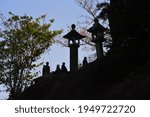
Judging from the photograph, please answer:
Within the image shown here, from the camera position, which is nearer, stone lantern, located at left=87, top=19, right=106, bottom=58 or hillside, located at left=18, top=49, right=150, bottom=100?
hillside, located at left=18, top=49, right=150, bottom=100

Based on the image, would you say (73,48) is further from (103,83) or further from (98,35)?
(103,83)

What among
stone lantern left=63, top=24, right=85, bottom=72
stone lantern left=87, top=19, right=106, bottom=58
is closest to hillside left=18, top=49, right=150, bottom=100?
stone lantern left=63, top=24, right=85, bottom=72

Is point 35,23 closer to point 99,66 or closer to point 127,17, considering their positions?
point 99,66

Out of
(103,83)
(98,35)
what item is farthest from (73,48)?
(103,83)

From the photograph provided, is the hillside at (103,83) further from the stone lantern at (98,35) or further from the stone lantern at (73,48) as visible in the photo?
the stone lantern at (98,35)

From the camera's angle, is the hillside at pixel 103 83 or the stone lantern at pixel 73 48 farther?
the stone lantern at pixel 73 48

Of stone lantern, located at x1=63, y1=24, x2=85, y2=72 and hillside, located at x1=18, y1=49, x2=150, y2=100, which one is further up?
stone lantern, located at x1=63, y1=24, x2=85, y2=72

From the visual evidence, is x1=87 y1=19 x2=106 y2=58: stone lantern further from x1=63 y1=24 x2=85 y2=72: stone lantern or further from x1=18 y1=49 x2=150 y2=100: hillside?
x1=18 y1=49 x2=150 y2=100: hillside

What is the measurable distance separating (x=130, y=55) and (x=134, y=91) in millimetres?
3059

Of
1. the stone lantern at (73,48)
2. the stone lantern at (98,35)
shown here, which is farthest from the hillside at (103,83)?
the stone lantern at (98,35)

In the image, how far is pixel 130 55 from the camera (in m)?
13.4

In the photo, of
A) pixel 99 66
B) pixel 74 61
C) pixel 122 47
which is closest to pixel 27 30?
pixel 74 61

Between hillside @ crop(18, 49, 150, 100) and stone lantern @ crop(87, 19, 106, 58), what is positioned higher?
stone lantern @ crop(87, 19, 106, 58)

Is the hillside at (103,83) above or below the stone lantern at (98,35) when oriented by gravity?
below
